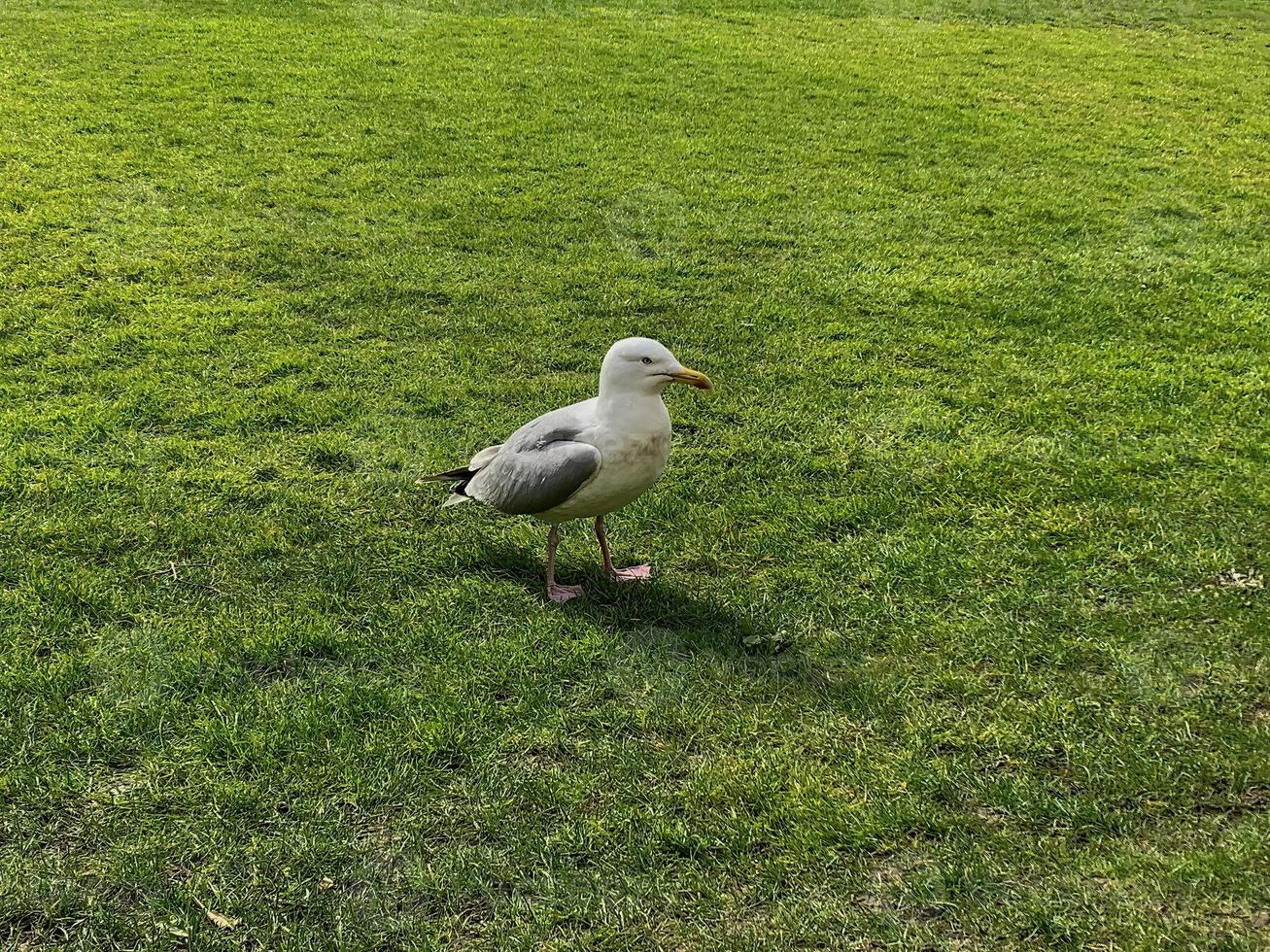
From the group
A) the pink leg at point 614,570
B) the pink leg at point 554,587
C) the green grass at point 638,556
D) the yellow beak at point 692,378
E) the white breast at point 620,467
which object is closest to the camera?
the green grass at point 638,556

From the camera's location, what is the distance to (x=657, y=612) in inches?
173

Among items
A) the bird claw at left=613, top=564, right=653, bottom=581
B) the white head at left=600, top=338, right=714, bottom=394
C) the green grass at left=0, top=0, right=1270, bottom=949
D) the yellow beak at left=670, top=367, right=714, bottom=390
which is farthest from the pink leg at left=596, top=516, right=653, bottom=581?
the yellow beak at left=670, top=367, right=714, bottom=390

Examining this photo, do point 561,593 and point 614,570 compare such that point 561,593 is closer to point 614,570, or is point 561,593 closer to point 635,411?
point 614,570

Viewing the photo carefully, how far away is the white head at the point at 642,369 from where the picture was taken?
4.04 meters

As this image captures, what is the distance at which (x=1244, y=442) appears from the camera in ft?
18.3

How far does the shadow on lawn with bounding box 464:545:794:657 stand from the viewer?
4.22 meters

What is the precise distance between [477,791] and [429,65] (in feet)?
38.5

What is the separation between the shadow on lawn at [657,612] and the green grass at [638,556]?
0.02m

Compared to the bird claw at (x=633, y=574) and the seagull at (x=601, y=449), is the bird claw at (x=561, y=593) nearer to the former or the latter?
the seagull at (x=601, y=449)

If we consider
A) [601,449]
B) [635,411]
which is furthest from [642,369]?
[601,449]

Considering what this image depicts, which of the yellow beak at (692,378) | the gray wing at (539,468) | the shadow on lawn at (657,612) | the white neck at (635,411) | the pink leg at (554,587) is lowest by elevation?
the shadow on lawn at (657,612)

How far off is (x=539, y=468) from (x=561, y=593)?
611 millimetres

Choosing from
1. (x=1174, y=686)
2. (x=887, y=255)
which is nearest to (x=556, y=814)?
(x=1174, y=686)

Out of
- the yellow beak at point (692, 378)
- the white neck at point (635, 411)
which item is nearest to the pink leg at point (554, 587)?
the white neck at point (635, 411)
